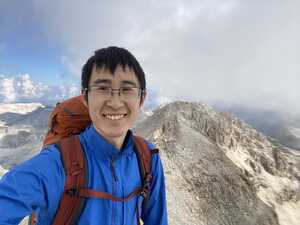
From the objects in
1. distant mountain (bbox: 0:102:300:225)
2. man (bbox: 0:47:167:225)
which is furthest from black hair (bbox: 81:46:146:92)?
distant mountain (bbox: 0:102:300:225)

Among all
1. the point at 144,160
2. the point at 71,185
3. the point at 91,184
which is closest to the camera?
the point at 71,185

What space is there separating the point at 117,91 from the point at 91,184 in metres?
1.02

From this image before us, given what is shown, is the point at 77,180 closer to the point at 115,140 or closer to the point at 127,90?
the point at 115,140

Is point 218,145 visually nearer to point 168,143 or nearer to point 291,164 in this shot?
point 168,143

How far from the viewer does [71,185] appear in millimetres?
3172

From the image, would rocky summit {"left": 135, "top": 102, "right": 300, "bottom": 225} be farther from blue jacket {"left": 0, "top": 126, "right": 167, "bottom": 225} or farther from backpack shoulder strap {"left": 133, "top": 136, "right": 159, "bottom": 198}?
blue jacket {"left": 0, "top": 126, "right": 167, "bottom": 225}

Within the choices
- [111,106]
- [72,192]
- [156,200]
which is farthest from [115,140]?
[156,200]

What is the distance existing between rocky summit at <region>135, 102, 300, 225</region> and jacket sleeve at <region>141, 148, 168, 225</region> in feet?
34.3

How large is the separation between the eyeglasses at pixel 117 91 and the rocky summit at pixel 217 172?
38.1 ft

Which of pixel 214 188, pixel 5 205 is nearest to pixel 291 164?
pixel 214 188

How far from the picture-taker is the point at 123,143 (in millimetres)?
3842

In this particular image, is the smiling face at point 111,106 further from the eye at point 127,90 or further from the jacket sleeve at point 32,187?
the jacket sleeve at point 32,187

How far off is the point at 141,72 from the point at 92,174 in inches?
52.1

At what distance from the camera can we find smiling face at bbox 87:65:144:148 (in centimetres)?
358
